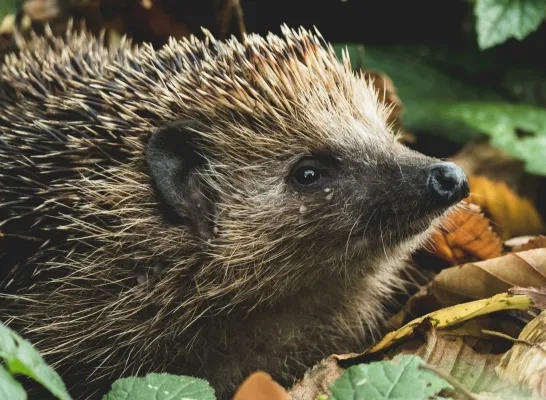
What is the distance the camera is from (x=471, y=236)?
12.3 ft

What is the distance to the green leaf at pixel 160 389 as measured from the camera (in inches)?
95.3

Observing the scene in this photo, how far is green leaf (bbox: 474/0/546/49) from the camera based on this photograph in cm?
448

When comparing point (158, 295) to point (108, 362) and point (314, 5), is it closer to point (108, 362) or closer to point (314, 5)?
point (108, 362)

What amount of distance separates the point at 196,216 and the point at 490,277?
4.13 ft

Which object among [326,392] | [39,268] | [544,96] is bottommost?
[326,392]

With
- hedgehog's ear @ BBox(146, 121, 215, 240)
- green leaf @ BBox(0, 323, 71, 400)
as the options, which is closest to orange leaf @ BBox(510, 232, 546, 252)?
hedgehog's ear @ BBox(146, 121, 215, 240)

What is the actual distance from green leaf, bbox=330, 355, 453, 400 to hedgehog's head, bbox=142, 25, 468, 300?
72 centimetres

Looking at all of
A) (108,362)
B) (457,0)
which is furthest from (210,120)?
(457,0)

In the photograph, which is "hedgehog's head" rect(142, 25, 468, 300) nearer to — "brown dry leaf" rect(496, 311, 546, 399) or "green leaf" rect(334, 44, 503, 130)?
"brown dry leaf" rect(496, 311, 546, 399)

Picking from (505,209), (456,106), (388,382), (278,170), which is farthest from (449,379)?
(456,106)

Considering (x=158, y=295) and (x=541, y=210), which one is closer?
(x=158, y=295)

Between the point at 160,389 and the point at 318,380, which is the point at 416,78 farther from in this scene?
the point at 160,389

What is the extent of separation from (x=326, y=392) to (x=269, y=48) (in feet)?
4.60

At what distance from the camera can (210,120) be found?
3.14m
